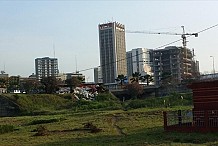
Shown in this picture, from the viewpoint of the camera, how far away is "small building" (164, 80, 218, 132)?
2426 cm

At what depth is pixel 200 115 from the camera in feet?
82.6

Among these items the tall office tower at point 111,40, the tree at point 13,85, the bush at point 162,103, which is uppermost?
the tall office tower at point 111,40

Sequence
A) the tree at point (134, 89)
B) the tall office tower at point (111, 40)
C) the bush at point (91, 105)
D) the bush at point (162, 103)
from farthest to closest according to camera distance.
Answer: the tree at point (134, 89) → the tall office tower at point (111, 40) → the bush at point (91, 105) → the bush at point (162, 103)

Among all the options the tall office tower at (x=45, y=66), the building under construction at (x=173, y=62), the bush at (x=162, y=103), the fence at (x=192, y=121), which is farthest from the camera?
the building under construction at (x=173, y=62)

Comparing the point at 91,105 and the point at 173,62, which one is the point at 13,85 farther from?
the point at 173,62

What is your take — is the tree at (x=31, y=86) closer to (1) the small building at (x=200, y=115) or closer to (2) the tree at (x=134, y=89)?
(2) the tree at (x=134, y=89)

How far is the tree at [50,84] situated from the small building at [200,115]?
6897 cm

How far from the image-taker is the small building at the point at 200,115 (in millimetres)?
24261

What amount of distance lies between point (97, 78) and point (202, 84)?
14004cm

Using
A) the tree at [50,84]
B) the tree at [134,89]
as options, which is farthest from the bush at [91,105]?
the tree at [134,89]

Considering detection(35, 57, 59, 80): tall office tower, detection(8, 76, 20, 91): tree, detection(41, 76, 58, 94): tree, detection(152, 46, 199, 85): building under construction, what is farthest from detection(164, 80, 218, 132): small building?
detection(152, 46, 199, 85): building under construction

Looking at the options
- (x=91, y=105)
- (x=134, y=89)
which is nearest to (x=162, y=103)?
(x=91, y=105)

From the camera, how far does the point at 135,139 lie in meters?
23.3

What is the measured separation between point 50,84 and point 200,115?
7248 centimetres
